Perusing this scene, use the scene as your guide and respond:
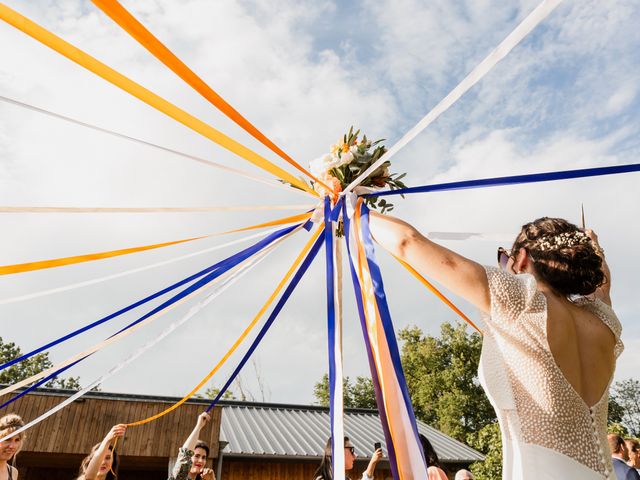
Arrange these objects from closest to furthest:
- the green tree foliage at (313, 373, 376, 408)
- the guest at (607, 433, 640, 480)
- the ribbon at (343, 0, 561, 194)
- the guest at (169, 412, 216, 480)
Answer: the ribbon at (343, 0, 561, 194), the guest at (169, 412, 216, 480), the guest at (607, 433, 640, 480), the green tree foliage at (313, 373, 376, 408)

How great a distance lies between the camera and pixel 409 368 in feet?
103

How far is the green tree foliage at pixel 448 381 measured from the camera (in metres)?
28.7

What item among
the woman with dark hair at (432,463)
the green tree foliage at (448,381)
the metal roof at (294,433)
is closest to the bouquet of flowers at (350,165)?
the woman with dark hair at (432,463)

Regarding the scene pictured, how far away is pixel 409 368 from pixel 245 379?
12.0 m

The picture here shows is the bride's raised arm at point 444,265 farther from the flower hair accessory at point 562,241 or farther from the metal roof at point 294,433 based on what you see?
the metal roof at point 294,433

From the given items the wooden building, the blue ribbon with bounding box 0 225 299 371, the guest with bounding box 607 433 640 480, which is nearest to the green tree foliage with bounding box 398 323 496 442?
the wooden building

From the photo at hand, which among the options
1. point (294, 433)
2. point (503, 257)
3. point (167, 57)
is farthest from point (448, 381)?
point (167, 57)

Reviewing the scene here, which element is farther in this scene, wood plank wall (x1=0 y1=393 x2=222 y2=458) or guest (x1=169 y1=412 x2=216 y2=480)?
wood plank wall (x1=0 y1=393 x2=222 y2=458)

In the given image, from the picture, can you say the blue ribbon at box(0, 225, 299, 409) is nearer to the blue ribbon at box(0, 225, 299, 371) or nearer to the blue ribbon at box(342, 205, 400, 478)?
the blue ribbon at box(0, 225, 299, 371)

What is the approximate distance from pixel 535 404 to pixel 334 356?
103 cm

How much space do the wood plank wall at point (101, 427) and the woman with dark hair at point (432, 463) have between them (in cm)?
693

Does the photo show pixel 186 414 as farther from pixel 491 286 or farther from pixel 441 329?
pixel 441 329

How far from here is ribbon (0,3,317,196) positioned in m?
1.53

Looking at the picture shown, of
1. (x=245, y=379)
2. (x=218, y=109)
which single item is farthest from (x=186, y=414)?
(x=245, y=379)
